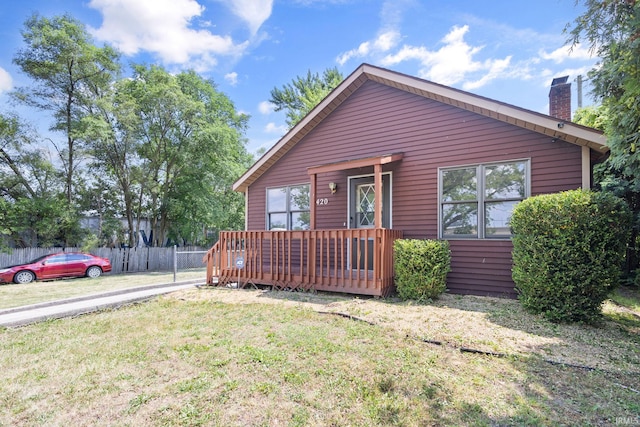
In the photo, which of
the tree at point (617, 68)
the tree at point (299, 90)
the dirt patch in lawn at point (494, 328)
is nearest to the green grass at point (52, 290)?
the dirt patch in lawn at point (494, 328)

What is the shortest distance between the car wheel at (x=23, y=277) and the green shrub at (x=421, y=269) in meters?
13.2

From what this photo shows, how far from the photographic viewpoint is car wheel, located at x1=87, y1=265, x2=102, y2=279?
12959 millimetres

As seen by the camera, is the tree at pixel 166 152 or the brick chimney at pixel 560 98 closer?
the brick chimney at pixel 560 98

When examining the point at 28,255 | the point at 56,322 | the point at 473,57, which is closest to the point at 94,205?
the point at 28,255

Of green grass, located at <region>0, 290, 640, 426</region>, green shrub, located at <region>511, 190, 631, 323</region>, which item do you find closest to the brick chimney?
green shrub, located at <region>511, 190, 631, 323</region>

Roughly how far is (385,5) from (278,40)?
17.2ft

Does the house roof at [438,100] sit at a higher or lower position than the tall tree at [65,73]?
lower

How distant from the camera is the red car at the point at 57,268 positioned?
1116cm

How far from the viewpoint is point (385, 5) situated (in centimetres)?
885

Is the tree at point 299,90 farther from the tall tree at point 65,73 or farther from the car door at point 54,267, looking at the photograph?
the car door at point 54,267

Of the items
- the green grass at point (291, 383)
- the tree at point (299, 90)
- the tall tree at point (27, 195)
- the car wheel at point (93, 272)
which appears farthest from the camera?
the tree at point (299, 90)

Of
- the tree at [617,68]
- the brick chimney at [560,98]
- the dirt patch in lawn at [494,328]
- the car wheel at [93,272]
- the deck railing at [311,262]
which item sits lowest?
the car wheel at [93,272]

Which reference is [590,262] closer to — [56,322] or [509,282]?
[509,282]

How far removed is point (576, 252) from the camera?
13.7ft
